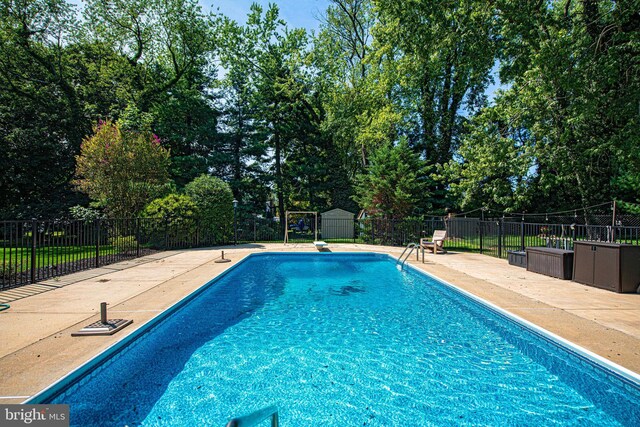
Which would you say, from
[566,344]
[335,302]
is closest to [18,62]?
[335,302]

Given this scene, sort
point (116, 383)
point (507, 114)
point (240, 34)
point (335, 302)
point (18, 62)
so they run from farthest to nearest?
point (240, 34), point (18, 62), point (507, 114), point (335, 302), point (116, 383)

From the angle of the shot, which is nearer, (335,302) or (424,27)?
(335,302)

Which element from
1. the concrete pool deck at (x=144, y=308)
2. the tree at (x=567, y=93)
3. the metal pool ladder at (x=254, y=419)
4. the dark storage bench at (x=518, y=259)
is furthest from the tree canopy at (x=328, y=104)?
the metal pool ladder at (x=254, y=419)

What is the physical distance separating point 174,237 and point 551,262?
529 inches

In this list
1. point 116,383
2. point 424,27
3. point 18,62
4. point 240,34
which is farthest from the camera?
point 240,34

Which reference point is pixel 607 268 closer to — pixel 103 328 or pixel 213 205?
pixel 103 328

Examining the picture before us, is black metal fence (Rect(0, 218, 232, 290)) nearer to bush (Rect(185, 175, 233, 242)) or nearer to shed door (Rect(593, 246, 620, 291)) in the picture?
bush (Rect(185, 175, 233, 242))

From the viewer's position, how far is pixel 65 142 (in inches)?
830

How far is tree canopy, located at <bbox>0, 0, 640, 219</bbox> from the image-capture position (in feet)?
36.8

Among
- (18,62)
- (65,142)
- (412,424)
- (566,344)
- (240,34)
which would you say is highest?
(240,34)

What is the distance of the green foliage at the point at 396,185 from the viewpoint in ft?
57.0

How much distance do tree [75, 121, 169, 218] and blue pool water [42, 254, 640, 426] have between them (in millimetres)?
→ 10615

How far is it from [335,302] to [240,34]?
87.1 feet

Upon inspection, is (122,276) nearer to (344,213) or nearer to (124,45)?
(344,213)
